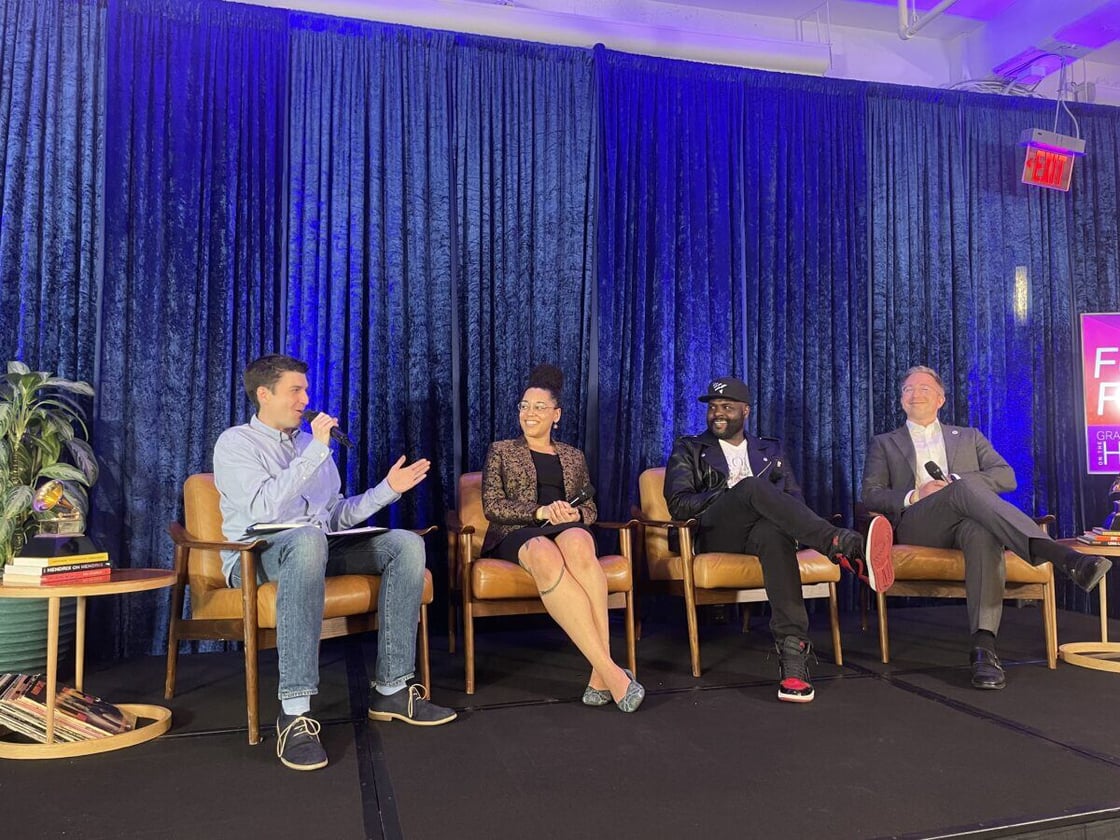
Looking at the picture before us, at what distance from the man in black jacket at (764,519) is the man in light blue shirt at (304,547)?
115cm

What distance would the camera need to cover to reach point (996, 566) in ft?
10.6

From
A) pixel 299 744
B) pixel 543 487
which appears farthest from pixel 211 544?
pixel 543 487

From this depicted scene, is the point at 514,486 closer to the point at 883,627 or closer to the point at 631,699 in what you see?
the point at 631,699

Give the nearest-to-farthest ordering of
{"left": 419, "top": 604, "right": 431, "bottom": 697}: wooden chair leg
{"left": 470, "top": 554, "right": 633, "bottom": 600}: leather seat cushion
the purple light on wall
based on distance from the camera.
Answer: {"left": 419, "top": 604, "right": 431, "bottom": 697}: wooden chair leg → {"left": 470, "top": 554, "right": 633, "bottom": 600}: leather seat cushion → the purple light on wall

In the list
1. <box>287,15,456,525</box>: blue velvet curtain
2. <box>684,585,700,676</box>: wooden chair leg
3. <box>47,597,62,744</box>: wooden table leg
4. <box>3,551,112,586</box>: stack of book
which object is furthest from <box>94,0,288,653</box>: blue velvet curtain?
<box>684,585,700,676</box>: wooden chair leg

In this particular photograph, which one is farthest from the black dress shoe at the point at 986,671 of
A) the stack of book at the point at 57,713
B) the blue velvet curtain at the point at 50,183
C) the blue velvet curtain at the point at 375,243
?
the blue velvet curtain at the point at 50,183

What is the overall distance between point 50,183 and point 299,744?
274cm

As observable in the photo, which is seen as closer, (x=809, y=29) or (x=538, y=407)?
(x=538, y=407)

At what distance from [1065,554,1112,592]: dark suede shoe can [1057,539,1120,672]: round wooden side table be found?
24 centimetres

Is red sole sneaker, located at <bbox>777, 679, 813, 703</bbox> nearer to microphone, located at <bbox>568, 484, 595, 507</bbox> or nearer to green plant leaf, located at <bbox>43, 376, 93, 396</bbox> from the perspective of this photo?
microphone, located at <bbox>568, 484, 595, 507</bbox>

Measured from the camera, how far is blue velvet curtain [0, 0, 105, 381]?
3.66m

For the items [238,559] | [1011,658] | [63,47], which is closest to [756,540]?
[1011,658]

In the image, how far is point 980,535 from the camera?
3248 millimetres

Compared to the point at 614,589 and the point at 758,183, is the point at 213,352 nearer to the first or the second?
the point at 614,589
